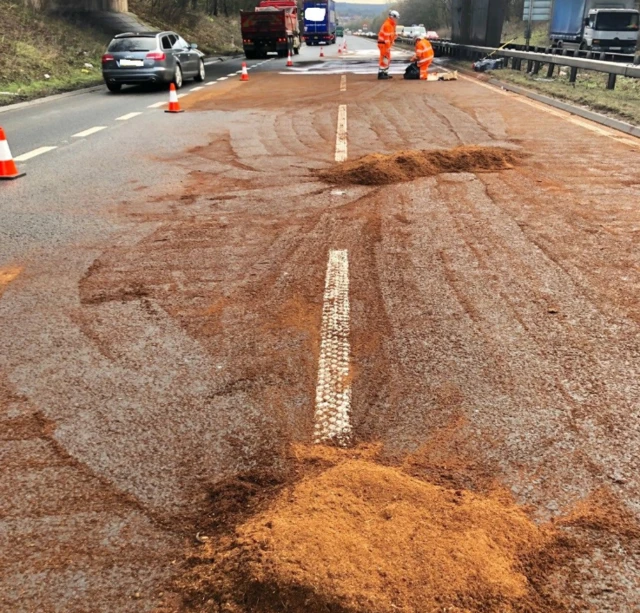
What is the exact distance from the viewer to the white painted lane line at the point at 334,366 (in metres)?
2.99

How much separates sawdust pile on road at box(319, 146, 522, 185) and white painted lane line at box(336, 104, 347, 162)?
0.48 m

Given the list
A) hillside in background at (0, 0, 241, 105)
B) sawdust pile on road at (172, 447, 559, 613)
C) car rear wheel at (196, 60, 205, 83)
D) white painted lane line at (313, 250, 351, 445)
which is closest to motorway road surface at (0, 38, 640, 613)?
white painted lane line at (313, 250, 351, 445)

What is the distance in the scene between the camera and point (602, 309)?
4.19m

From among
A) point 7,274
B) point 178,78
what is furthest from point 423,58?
point 7,274

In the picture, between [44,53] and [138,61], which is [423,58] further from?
[44,53]

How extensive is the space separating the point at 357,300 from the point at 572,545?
92.5 inches

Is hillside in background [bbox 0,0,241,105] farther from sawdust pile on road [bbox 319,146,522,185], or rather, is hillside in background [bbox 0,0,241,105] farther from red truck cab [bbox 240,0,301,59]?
sawdust pile on road [bbox 319,146,522,185]

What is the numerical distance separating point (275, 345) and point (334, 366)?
0.44 m

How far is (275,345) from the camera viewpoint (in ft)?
12.4

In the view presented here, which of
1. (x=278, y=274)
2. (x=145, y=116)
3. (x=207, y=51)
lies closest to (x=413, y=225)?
(x=278, y=274)

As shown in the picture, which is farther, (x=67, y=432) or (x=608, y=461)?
(x=67, y=432)

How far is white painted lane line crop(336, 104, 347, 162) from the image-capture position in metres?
8.96

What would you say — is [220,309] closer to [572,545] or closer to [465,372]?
[465,372]

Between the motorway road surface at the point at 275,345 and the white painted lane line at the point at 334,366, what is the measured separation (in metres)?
0.05
